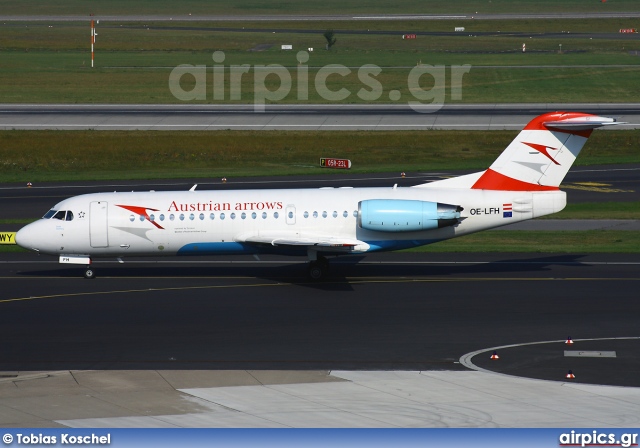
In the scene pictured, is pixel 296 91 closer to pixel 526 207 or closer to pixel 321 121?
pixel 321 121

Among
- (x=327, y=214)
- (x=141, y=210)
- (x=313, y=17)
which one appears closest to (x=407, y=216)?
(x=327, y=214)

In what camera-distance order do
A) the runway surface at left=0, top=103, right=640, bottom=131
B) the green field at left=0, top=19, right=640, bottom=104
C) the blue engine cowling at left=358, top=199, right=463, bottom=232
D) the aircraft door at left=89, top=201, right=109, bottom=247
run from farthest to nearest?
the green field at left=0, top=19, right=640, bottom=104 < the runway surface at left=0, top=103, right=640, bottom=131 < the aircraft door at left=89, top=201, right=109, bottom=247 < the blue engine cowling at left=358, top=199, right=463, bottom=232

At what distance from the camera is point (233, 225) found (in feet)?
118

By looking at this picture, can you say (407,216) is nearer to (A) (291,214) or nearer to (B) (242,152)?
(A) (291,214)

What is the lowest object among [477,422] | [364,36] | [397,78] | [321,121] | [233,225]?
[477,422]

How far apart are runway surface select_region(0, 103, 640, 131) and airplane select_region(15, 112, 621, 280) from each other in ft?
127

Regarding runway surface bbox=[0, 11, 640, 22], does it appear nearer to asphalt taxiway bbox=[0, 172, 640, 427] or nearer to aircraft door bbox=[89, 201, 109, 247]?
asphalt taxiway bbox=[0, 172, 640, 427]

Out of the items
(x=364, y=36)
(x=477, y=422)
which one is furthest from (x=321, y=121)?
(x=364, y=36)

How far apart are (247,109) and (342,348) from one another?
61.1m

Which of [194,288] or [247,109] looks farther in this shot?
[247,109]

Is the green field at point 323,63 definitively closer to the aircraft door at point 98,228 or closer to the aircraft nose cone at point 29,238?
the aircraft door at point 98,228

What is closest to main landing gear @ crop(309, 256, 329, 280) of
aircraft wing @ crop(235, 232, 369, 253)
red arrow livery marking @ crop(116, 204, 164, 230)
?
aircraft wing @ crop(235, 232, 369, 253)

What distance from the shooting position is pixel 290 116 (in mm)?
81438

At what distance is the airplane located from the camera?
35.1 metres
